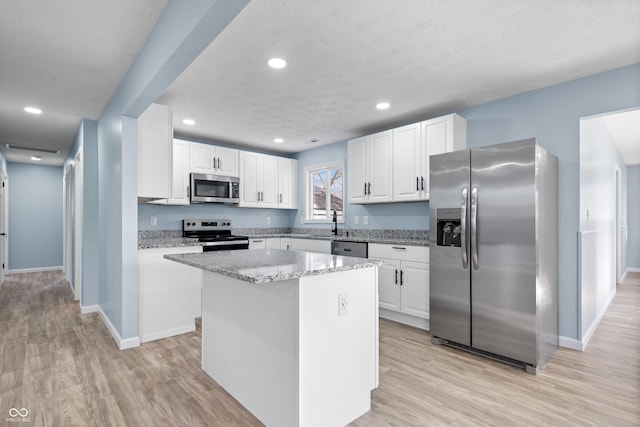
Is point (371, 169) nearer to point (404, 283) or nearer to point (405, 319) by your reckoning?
point (404, 283)

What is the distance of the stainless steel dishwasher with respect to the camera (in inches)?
162

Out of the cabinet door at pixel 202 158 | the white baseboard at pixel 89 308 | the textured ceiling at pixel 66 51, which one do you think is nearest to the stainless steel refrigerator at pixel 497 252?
the textured ceiling at pixel 66 51

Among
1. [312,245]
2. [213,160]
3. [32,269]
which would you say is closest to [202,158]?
[213,160]

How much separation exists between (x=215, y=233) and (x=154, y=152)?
2079mm

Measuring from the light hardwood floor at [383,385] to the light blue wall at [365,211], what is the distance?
1444 millimetres

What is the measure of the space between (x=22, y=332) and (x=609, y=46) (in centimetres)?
586

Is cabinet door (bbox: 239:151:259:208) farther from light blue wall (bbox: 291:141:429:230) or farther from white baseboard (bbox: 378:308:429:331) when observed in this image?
white baseboard (bbox: 378:308:429:331)

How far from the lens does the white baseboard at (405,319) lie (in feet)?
11.8

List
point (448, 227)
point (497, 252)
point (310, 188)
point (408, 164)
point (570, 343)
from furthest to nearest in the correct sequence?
1. point (310, 188)
2. point (408, 164)
3. point (448, 227)
4. point (570, 343)
5. point (497, 252)

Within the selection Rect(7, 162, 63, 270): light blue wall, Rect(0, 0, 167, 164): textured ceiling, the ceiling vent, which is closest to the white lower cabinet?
Rect(0, 0, 167, 164): textured ceiling

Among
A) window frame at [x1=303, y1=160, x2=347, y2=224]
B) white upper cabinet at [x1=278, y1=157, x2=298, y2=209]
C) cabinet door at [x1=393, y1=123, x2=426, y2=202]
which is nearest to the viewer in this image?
cabinet door at [x1=393, y1=123, x2=426, y2=202]

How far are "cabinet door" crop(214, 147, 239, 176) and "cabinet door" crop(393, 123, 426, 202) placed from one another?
8.13 ft

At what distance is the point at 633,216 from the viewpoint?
283 inches

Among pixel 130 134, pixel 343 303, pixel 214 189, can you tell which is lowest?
pixel 343 303
